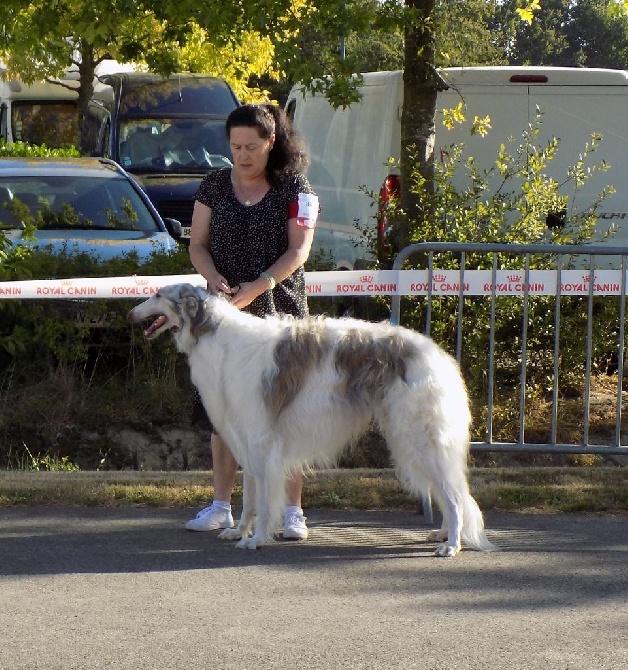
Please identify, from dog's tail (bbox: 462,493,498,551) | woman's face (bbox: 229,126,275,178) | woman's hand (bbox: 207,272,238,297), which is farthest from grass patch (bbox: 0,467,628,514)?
woman's face (bbox: 229,126,275,178)

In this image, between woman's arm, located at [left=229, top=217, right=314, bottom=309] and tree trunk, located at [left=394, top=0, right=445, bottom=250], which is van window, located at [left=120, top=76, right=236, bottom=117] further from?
woman's arm, located at [left=229, top=217, right=314, bottom=309]

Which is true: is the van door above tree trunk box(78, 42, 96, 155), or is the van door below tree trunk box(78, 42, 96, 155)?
below

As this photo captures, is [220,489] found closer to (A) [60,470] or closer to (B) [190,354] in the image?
(B) [190,354]

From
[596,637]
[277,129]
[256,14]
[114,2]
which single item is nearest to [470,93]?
[256,14]

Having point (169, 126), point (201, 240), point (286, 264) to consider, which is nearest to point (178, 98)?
point (169, 126)

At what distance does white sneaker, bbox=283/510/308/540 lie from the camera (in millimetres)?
6273

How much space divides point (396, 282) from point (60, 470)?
2850 mm

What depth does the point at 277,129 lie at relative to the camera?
246 inches

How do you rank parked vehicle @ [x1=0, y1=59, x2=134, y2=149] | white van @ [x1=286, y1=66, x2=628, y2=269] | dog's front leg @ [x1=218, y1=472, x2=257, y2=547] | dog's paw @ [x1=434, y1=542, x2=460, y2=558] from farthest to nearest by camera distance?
parked vehicle @ [x1=0, y1=59, x2=134, y2=149] < white van @ [x1=286, y1=66, x2=628, y2=269] < dog's front leg @ [x1=218, y1=472, x2=257, y2=547] < dog's paw @ [x1=434, y1=542, x2=460, y2=558]

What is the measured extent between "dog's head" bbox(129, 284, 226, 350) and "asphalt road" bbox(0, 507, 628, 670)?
3.58 ft

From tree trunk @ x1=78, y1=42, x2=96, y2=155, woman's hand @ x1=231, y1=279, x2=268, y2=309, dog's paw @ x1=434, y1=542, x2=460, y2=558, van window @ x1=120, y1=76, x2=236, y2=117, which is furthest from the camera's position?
tree trunk @ x1=78, y1=42, x2=96, y2=155

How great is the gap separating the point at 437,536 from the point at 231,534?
1063 mm

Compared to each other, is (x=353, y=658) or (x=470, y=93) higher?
(x=470, y=93)

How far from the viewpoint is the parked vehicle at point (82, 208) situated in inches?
429
